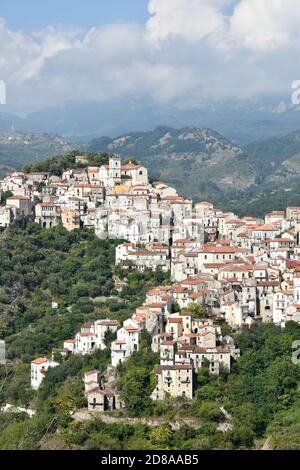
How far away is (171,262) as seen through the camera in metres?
31.2

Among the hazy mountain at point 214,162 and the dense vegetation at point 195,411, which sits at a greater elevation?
the hazy mountain at point 214,162

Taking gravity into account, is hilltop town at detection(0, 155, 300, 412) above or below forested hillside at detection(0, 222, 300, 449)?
above

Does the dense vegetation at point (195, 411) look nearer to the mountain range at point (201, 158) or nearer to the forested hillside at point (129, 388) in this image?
the forested hillside at point (129, 388)

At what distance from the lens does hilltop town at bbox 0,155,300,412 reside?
80.2 feet

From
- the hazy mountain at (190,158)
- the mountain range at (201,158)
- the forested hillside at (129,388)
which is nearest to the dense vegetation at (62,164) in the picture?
the forested hillside at (129,388)

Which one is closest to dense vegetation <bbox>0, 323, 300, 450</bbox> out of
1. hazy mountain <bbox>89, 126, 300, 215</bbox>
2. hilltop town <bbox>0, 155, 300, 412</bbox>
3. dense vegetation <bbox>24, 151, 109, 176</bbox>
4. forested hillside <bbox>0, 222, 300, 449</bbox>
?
forested hillside <bbox>0, 222, 300, 449</bbox>

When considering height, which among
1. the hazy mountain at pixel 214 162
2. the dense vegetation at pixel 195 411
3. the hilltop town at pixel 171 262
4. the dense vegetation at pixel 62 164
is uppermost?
the hazy mountain at pixel 214 162

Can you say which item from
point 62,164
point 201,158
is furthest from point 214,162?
point 62,164

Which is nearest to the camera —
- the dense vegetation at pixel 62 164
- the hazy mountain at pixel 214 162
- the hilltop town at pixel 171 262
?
the hilltop town at pixel 171 262

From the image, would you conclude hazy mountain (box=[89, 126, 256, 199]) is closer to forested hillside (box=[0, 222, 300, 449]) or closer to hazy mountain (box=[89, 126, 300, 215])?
hazy mountain (box=[89, 126, 300, 215])

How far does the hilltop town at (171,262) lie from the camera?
80.2ft

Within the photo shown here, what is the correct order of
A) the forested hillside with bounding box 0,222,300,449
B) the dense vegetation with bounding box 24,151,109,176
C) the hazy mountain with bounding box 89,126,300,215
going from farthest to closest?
the hazy mountain with bounding box 89,126,300,215, the dense vegetation with bounding box 24,151,109,176, the forested hillside with bounding box 0,222,300,449

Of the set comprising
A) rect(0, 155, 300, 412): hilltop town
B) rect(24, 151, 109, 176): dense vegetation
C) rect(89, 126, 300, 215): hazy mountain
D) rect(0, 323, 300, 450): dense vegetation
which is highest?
rect(89, 126, 300, 215): hazy mountain

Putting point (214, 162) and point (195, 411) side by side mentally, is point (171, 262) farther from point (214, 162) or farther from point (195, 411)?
point (214, 162)
